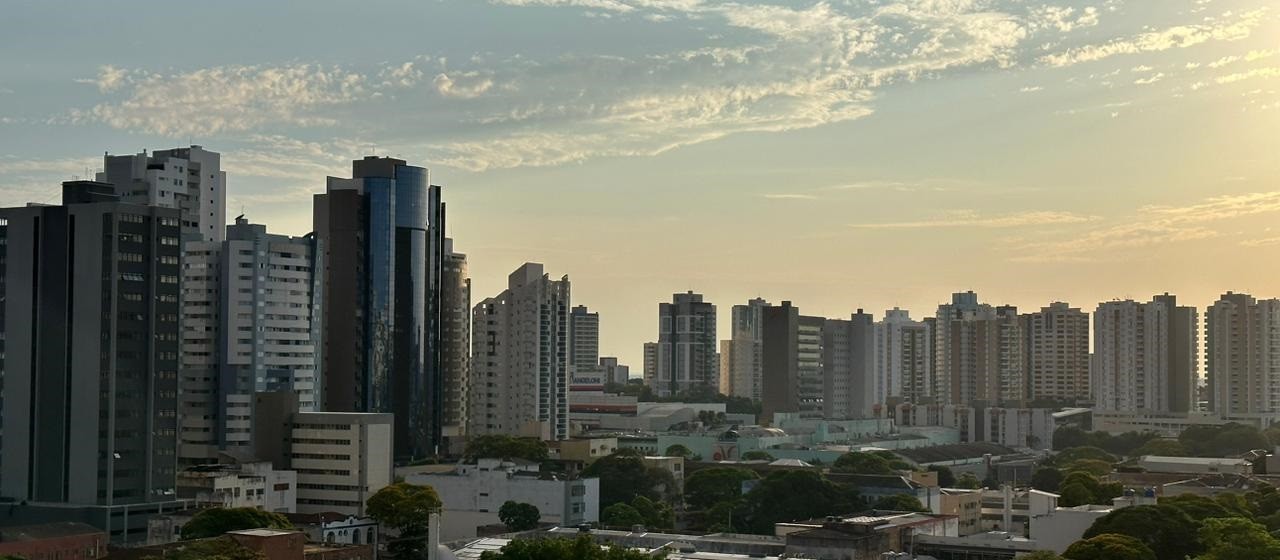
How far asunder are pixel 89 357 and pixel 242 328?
516 inches

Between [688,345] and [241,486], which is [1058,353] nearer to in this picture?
[688,345]

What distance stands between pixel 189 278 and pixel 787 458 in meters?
27.2

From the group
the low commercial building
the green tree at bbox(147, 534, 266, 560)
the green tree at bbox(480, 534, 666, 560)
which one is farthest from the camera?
the low commercial building

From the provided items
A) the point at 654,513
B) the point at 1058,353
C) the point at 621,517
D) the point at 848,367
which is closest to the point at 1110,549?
the point at 621,517

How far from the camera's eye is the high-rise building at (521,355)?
69688 mm

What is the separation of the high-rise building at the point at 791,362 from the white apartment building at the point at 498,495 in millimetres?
46624

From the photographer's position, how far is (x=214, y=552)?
31875 mm

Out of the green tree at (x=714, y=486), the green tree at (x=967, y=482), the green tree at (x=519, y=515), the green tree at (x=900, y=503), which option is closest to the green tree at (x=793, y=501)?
the green tree at (x=900, y=503)

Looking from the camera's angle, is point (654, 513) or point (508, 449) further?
point (508, 449)

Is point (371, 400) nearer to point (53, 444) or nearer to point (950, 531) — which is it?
point (53, 444)

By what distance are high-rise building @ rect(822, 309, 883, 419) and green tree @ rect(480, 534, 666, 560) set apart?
217ft

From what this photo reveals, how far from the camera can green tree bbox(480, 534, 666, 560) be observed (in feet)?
94.9

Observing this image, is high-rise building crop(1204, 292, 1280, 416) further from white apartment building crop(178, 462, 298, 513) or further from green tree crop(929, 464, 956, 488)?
white apartment building crop(178, 462, 298, 513)

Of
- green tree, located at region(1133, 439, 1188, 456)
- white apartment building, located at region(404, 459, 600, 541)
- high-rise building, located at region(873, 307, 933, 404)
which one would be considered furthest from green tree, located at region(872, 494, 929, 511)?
high-rise building, located at region(873, 307, 933, 404)
